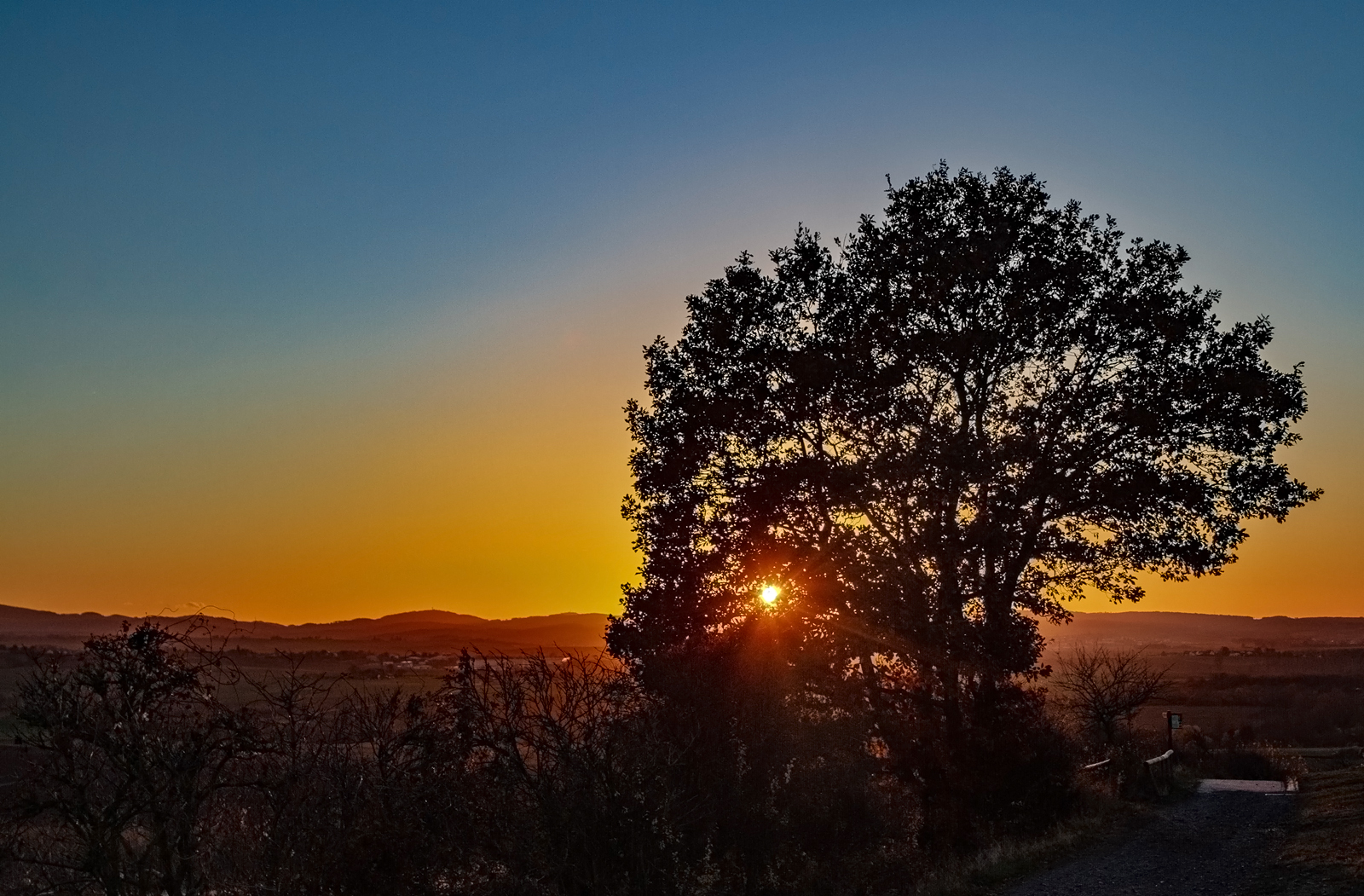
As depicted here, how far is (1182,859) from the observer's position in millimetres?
18547

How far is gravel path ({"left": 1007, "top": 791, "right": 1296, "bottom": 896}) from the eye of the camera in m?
16.3

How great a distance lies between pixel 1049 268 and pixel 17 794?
19695 mm

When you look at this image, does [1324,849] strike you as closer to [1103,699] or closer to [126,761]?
[126,761]

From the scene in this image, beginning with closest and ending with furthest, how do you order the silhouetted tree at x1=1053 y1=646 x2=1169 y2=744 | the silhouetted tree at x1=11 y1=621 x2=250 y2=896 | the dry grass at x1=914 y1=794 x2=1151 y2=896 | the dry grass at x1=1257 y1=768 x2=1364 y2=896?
1. the silhouetted tree at x1=11 y1=621 x2=250 y2=896
2. the dry grass at x1=1257 y1=768 x2=1364 y2=896
3. the dry grass at x1=914 y1=794 x2=1151 y2=896
4. the silhouetted tree at x1=1053 y1=646 x2=1169 y2=744

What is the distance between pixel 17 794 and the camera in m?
10.9

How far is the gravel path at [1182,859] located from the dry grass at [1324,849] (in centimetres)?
36

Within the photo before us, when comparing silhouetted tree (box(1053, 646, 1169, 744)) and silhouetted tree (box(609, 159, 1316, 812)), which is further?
silhouetted tree (box(1053, 646, 1169, 744))

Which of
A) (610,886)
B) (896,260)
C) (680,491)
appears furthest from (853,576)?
(610,886)

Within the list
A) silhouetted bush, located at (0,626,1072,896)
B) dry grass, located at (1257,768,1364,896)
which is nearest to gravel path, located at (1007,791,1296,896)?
dry grass, located at (1257,768,1364,896)

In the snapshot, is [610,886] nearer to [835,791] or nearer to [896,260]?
[835,791]

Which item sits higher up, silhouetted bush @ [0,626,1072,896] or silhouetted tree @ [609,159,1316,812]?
silhouetted tree @ [609,159,1316,812]

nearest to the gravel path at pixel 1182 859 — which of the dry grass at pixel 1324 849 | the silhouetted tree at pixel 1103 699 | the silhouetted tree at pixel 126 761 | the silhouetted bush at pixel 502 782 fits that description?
the dry grass at pixel 1324 849

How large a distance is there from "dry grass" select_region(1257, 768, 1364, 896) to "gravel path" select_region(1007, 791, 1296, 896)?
14.1 inches

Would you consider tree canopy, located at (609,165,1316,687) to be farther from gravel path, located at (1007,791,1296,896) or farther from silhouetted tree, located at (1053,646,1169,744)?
silhouetted tree, located at (1053,646,1169,744)
